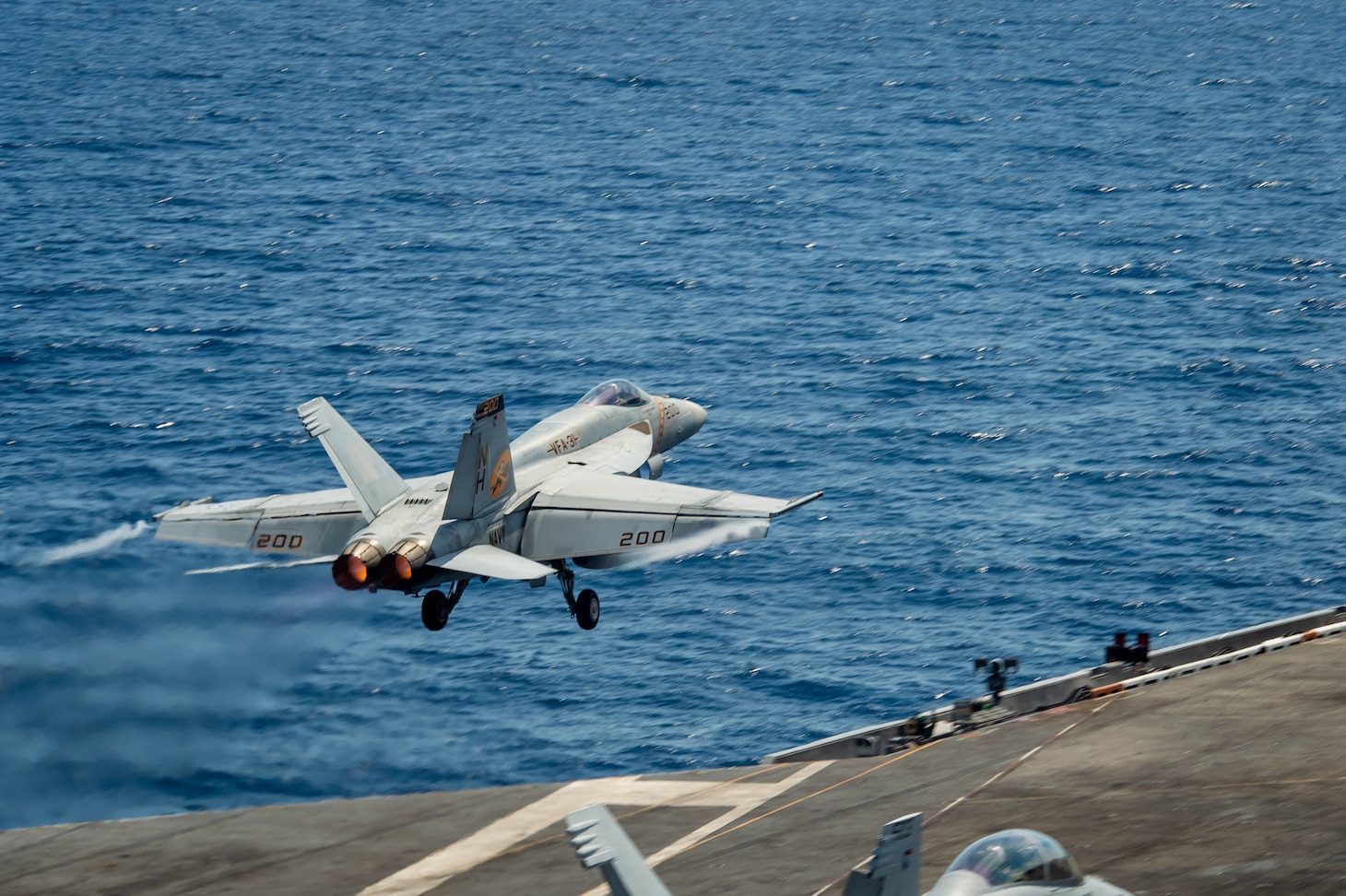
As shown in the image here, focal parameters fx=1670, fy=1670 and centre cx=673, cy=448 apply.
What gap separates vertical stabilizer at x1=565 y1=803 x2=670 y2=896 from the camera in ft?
93.2

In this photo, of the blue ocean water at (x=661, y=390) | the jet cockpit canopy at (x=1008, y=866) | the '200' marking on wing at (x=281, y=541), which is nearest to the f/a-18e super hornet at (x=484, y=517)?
the '200' marking on wing at (x=281, y=541)

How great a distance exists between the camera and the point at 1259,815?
50.8 metres

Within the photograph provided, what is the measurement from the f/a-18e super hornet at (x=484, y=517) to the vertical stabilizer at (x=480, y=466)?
0.13 feet

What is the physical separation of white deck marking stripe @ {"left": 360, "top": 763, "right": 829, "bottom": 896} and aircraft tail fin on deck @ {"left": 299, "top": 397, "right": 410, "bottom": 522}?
1195 cm

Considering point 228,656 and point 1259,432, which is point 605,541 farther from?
point 1259,432

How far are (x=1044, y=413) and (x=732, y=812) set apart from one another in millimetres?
59096

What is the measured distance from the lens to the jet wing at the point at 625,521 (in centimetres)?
4997

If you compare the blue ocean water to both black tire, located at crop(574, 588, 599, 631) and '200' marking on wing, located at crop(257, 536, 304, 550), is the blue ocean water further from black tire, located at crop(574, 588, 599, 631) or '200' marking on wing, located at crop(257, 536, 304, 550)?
black tire, located at crop(574, 588, 599, 631)

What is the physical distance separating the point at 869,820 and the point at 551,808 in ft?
38.1

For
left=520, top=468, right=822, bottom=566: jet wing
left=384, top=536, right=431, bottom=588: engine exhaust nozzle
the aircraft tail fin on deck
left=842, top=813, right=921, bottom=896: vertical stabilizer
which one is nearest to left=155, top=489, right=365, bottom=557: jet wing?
the aircraft tail fin on deck

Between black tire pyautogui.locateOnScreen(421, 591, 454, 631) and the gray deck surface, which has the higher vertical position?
black tire pyautogui.locateOnScreen(421, 591, 454, 631)

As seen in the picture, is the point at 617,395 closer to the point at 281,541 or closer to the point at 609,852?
the point at 281,541

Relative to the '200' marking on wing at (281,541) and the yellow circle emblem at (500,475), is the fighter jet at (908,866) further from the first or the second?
the '200' marking on wing at (281,541)

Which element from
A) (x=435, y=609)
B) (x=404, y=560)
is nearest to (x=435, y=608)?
(x=435, y=609)
